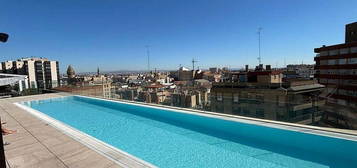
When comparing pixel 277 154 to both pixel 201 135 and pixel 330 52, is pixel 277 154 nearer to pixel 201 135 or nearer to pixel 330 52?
pixel 201 135

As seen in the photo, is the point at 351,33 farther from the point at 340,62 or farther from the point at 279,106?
the point at 279,106

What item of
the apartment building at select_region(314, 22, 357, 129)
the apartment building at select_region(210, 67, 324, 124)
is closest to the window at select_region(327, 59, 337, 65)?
the apartment building at select_region(314, 22, 357, 129)

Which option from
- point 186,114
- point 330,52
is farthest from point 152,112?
point 330,52

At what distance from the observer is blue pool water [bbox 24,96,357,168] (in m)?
3.45

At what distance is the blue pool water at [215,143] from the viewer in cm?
345

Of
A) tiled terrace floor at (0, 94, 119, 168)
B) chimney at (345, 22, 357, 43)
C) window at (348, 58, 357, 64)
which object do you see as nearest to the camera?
tiled terrace floor at (0, 94, 119, 168)

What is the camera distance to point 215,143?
448 cm

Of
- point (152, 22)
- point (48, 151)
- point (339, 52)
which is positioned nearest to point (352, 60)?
point (339, 52)

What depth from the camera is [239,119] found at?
197 inches

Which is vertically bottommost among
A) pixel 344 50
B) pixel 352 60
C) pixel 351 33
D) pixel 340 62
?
pixel 340 62

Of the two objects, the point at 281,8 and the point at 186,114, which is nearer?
the point at 186,114

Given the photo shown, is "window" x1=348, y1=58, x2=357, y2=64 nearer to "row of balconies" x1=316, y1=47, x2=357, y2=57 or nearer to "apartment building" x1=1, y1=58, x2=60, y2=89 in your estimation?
"row of balconies" x1=316, y1=47, x2=357, y2=57

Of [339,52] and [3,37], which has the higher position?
[339,52]

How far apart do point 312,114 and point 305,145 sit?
0.90m
